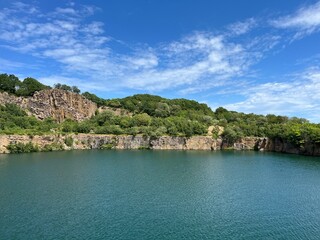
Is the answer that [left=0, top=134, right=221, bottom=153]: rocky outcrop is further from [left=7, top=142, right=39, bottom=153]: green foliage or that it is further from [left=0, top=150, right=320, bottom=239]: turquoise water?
[left=0, top=150, right=320, bottom=239]: turquoise water

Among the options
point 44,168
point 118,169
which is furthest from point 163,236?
point 44,168

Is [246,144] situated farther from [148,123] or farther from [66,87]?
[66,87]

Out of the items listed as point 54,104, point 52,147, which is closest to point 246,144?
point 52,147

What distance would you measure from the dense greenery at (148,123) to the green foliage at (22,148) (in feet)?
14.3

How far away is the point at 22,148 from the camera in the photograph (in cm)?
7888

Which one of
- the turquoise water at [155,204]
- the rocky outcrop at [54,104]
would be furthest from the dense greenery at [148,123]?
the turquoise water at [155,204]

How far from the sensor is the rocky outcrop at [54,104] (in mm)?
105050

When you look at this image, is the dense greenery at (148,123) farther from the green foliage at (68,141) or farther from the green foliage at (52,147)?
the green foliage at (52,147)

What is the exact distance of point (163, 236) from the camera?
23.3m

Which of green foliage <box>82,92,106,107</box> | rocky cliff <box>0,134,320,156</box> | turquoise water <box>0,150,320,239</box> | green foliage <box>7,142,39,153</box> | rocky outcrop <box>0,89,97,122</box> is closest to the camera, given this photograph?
turquoise water <box>0,150,320,239</box>

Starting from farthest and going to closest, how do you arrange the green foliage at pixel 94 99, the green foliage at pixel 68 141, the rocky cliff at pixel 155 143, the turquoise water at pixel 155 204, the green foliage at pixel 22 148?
the green foliage at pixel 94 99 → the green foliage at pixel 68 141 → the rocky cliff at pixel 155 143 → the green foliage at pixel 22 148 → the turquoise water at pixel 155 204

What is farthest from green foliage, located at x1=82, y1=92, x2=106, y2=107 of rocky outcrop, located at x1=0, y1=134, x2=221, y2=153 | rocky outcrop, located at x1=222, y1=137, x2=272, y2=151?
rocky outcrop, located at x1=222, y1=137, x2=272, y2=151

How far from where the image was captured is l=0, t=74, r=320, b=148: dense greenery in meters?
88.5

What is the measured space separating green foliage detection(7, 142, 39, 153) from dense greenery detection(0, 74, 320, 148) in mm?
4373
